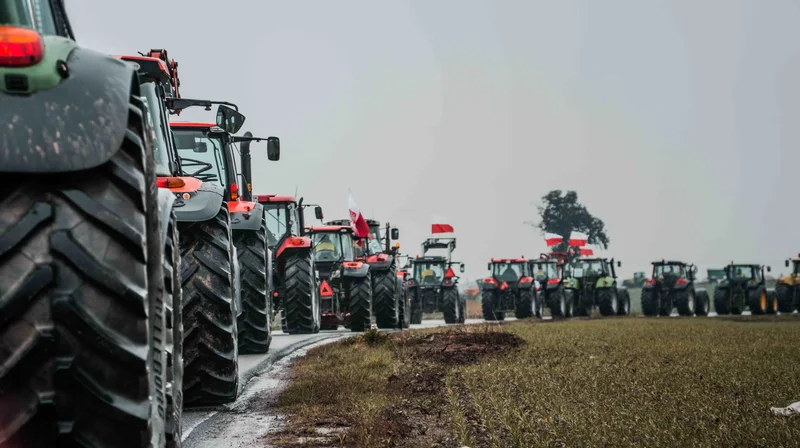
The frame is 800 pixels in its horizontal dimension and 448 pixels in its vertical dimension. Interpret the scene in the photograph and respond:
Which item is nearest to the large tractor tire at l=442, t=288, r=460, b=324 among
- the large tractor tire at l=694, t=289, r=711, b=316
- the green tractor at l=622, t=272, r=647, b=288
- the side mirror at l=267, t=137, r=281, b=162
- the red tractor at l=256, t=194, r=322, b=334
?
the large tractor tire at l=694, t=289, r=711, b=316

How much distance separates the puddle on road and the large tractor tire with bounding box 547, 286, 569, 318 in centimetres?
3222

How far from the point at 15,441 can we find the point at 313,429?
3.93 metres

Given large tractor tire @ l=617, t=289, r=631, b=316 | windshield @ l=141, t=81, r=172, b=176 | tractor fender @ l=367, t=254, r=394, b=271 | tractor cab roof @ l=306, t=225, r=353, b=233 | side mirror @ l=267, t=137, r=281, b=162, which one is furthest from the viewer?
large tractor tire @ l=617, t=289, r=631, b=316

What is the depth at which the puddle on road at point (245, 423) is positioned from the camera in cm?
612

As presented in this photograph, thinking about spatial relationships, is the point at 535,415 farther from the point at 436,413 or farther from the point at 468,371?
the point at 468,371

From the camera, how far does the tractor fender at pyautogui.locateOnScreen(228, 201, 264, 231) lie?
12406mm

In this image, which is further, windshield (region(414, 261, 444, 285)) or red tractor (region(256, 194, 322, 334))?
windshield (region(414, 261, 444, 285))

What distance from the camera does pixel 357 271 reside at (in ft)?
78.0

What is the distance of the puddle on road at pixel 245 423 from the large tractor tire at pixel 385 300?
1546cm

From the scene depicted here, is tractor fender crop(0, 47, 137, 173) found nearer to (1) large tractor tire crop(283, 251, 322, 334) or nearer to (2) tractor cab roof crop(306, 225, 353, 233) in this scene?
(1) large tractor tire crop(283, 251, 322, 334)

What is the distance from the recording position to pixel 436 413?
7.05 metres

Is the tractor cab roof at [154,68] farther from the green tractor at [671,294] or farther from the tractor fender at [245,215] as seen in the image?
the green tractor at [671,294]

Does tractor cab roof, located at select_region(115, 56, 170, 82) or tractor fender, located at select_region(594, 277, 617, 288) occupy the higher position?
tractor cab roof, located at select_region(115, 56, 170, 82)

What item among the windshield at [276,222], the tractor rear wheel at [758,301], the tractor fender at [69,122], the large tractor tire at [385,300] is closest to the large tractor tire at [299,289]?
the windshield at [276,222]
